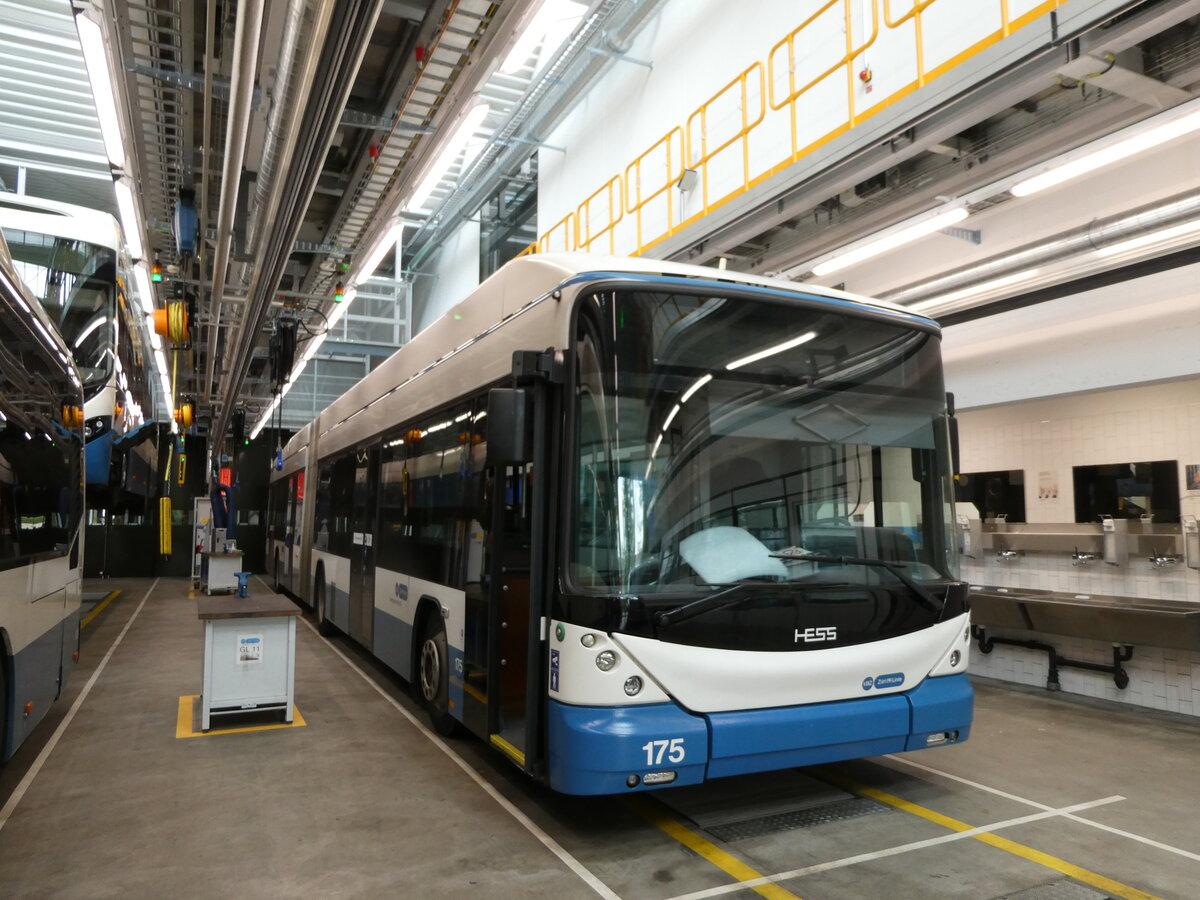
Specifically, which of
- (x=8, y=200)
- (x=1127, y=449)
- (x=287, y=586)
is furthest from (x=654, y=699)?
(x=287, y=586)

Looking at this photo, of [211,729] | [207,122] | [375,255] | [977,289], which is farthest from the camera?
[375,255]

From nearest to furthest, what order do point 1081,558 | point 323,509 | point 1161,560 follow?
1. point 1161,560
2. point 1081,558
3. point 323,509

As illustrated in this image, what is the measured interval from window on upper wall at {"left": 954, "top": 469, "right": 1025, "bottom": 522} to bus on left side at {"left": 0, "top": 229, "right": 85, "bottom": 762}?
7944 mm

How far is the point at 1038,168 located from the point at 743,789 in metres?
4.55

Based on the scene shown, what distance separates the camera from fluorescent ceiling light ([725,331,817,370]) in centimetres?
425

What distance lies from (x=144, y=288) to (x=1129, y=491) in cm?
1089

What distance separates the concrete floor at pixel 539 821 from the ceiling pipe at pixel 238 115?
3926 millimetres

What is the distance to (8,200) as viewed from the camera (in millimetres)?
9023

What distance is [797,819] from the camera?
446cm

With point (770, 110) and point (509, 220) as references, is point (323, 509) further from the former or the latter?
point (509, 220)

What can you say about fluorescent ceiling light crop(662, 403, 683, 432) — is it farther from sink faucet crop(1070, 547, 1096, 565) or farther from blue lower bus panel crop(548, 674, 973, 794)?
sink faucet crop(1070, 547, 1096, 565)

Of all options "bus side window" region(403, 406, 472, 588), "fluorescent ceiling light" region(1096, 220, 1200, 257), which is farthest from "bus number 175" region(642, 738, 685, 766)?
"fluorescent ceiling light" region(1096, 220, 1200, 257)

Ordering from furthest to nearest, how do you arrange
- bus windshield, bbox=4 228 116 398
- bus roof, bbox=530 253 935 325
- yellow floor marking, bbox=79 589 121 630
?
yellow floor marking, bbox=79 589 121 630, bus windshield, bbox=4 228 116 398, bus roof, bbox=530 253 935 325

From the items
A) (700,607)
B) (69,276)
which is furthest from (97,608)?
(700,607)
